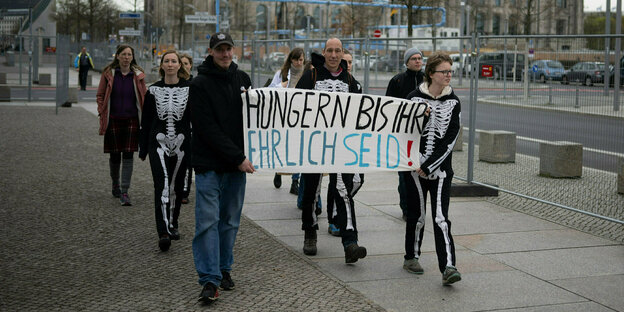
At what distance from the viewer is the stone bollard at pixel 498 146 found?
43.4ft

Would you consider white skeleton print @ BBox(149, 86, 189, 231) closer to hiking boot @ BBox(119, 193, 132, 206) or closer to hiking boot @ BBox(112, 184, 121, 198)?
hiking boot @ BBox(119, 193, 132, 206)

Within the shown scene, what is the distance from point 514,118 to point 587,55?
200 centimetres

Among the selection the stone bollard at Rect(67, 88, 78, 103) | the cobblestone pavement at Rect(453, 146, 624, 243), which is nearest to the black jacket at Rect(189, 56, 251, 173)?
the cobblestone pavement at Rect(453, 146, 624, 243)

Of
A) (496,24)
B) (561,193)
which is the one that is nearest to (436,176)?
(561,193)

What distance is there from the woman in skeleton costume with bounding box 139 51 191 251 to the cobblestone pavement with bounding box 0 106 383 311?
1.51ft

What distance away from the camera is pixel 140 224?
8789 mm

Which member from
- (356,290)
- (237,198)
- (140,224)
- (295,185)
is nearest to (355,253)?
(356,290)

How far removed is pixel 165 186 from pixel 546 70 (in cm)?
546

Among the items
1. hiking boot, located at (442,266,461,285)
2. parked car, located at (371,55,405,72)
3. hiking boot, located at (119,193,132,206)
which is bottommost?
hiking boot, located at (442,266,461,285)

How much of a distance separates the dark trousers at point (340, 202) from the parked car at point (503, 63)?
407 cm

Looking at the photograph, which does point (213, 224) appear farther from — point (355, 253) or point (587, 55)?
point (587, 55)

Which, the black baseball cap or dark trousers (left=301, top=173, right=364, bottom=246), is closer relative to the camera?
the black baseball cap

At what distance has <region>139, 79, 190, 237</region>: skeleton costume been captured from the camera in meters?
7.62

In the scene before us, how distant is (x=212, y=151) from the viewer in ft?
19.5
